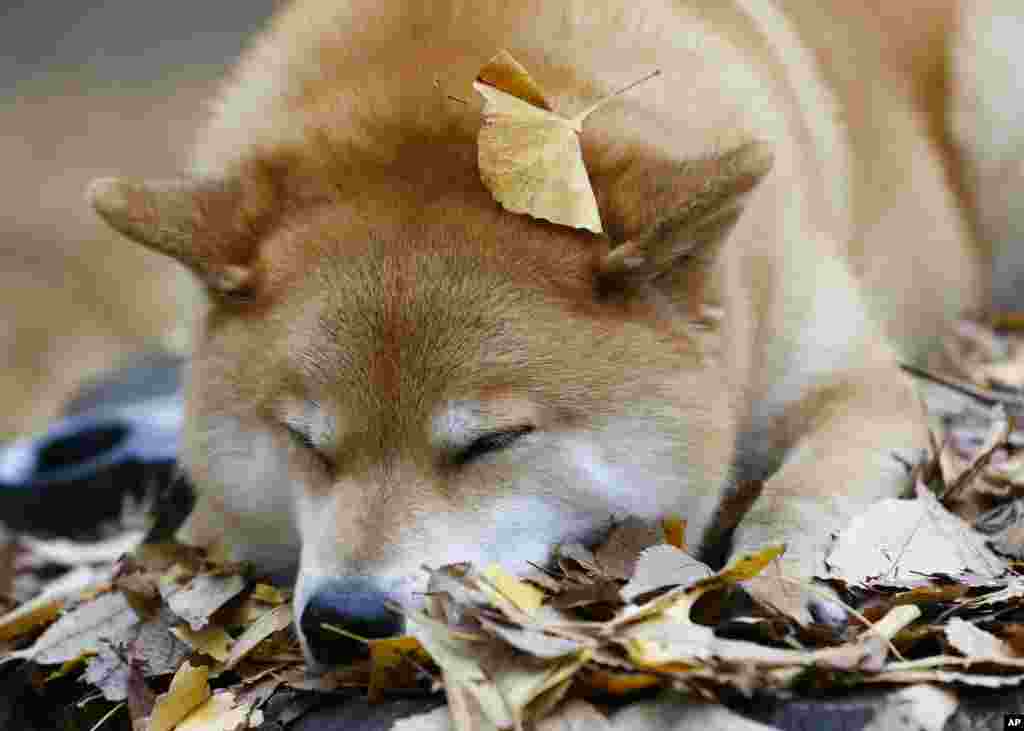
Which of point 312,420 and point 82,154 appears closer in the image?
point 312,420

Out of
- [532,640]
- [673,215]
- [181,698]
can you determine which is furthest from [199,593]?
[673,215]

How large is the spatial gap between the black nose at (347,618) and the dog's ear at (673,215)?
0.72 meters

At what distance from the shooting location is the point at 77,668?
2.76m

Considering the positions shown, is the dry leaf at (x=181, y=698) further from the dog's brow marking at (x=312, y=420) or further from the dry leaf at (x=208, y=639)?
the dog's brow marking at (x=312, y=420)

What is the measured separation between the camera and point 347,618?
2.24 m

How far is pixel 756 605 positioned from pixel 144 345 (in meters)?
5.97

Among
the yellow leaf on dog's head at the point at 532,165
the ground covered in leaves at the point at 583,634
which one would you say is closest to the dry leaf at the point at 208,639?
the ground covered in leaves at the point at 583,634

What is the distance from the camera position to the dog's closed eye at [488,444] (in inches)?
97.3

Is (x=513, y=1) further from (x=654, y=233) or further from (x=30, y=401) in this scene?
(x=30, y=401)

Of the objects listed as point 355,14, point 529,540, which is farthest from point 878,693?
point 355,14

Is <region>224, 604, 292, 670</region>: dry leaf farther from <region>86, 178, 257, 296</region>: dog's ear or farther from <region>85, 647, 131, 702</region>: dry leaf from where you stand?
<region>86, 178, 257, 296</region>: dog's ear

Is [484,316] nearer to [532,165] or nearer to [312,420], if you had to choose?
[532,165]

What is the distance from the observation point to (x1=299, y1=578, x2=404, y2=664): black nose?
224cm

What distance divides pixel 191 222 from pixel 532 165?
0.70 meters
